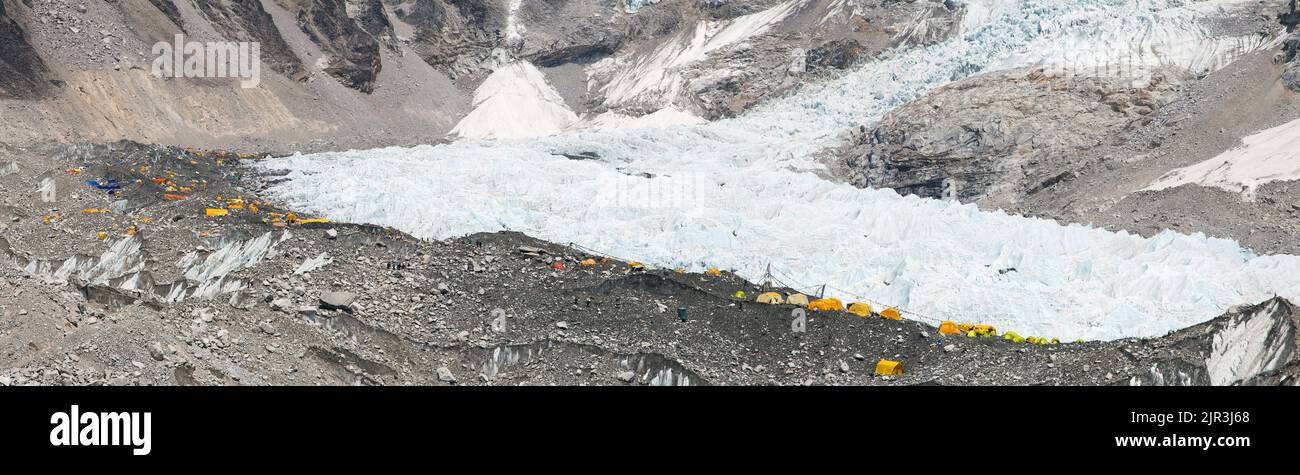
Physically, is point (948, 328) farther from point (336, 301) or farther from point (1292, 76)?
point (1292, 76)

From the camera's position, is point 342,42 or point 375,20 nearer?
point 342,42

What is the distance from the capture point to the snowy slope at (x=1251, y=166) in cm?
3519

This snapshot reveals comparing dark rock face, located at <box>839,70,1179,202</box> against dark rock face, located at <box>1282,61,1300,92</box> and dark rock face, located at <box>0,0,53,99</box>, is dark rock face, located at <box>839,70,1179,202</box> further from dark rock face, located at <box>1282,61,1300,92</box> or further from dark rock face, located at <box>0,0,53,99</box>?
dark rock face, located at <box>0,0,53,99</box>

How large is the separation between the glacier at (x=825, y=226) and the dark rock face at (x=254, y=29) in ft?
44.9

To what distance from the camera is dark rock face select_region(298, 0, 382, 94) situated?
59906 mm

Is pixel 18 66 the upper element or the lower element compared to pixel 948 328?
upper

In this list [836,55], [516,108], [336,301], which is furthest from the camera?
[516,108]

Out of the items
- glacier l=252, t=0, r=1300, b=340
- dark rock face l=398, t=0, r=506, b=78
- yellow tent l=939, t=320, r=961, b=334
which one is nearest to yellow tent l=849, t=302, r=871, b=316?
yellow tent l=939, t=320, r=961, b=334

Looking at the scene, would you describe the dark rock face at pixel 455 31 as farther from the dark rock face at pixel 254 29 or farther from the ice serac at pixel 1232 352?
the ice serac at pixel 1232 352

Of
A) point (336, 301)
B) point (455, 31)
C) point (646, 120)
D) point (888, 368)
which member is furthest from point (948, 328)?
point (455, 31)

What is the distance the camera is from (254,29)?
5603 cm

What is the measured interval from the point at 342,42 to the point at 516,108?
10.3m

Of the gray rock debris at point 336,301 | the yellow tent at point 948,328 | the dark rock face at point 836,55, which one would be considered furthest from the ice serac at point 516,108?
the yellow tent at point 948,328
